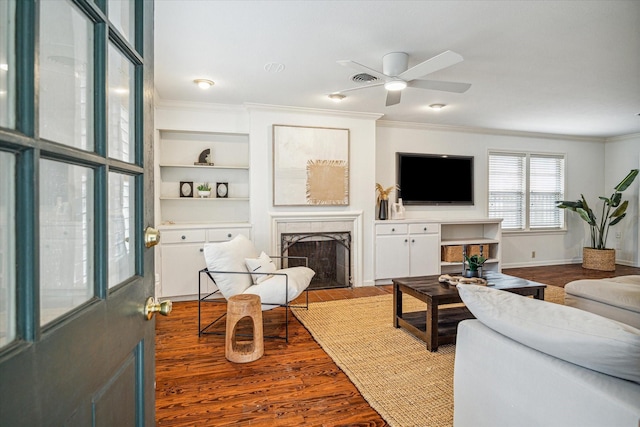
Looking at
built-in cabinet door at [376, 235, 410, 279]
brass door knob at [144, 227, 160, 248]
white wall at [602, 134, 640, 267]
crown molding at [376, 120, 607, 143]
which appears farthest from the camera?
white wall at [602, 134, 640, 267]

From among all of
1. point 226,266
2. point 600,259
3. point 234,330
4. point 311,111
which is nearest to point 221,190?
point 311,111

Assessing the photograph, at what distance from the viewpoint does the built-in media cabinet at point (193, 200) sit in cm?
399

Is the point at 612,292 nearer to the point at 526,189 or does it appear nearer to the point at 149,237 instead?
the point at 149,237

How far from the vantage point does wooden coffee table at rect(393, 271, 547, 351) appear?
2588 mm

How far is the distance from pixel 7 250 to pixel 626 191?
27.9 ft

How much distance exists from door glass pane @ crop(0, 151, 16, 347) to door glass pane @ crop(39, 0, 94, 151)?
0.31 ft

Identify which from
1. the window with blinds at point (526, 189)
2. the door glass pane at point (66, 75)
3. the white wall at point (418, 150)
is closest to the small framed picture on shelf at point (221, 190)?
the white wall at point (418, 150)

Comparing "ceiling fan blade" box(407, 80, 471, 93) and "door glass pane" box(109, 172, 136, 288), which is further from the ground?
"ceiling fan blade" box(407, 80, 471, 93)

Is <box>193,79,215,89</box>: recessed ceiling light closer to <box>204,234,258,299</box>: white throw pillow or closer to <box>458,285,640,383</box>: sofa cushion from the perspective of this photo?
<box>204,234,258,299</box>: white throw pillow

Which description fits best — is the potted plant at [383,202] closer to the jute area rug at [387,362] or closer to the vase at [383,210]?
the vase at [383,210]

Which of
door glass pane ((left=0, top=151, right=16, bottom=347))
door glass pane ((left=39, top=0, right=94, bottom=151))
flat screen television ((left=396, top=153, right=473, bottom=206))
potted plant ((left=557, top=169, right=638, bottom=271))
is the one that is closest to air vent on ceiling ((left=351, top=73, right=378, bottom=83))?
flat screen television ((left=396, top=153, right=473, bottom=206))

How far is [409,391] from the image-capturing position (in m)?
2.06

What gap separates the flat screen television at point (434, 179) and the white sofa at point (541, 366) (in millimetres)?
4060

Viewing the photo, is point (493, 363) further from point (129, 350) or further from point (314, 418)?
point (129, 350)
